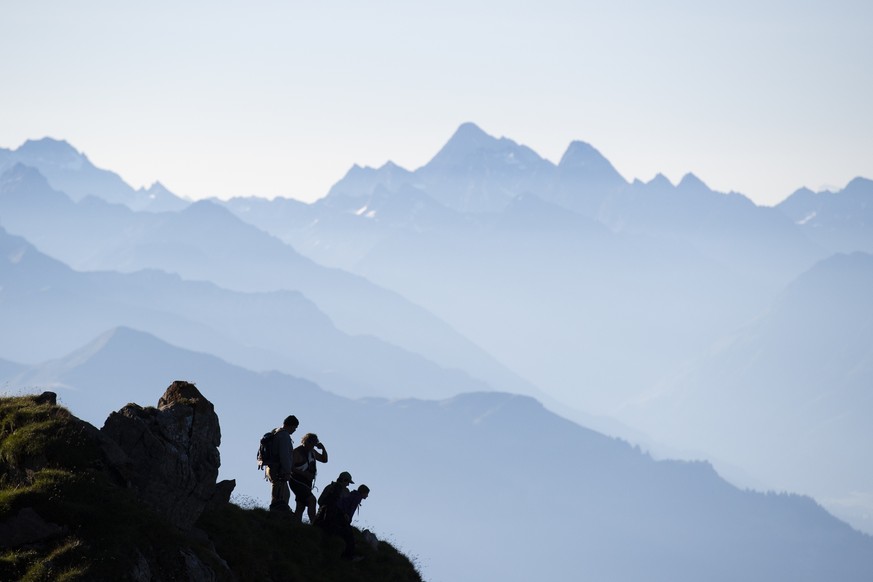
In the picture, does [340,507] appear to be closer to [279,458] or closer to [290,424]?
[279,458]

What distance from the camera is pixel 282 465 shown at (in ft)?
94.0

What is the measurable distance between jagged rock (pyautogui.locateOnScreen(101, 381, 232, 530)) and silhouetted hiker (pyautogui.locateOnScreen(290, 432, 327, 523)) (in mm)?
4356

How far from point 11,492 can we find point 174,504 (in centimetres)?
356

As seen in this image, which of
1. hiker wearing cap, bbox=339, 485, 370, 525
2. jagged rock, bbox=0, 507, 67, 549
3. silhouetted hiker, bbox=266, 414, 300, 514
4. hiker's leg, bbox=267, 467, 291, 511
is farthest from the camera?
hiker's leg, bbox=267, 467, 291, 511

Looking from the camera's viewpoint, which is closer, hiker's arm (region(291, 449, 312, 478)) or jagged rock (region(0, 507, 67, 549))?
jagged rock (region(0, 507, 67, 549))

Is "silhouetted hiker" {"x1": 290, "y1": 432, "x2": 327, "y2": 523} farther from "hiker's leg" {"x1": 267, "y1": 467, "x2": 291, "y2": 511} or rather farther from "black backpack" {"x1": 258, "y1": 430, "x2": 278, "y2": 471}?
"black backpack" {"x1": 258, "y1": 430, "x2": 278, "y2": 471}

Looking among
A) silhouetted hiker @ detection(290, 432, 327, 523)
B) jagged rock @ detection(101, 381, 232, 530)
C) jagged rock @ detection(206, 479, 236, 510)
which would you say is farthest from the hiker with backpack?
jagged rock @ detection(101, 381, 232, 530)

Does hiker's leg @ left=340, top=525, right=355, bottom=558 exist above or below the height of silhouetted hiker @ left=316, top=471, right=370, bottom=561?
below

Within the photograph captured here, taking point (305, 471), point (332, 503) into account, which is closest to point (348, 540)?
point (332, 503)

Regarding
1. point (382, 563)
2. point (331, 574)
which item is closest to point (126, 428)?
point (331, 574)

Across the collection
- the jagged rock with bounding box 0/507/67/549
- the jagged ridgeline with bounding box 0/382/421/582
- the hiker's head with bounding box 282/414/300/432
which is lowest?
the jagged rock with bounding box 0/507/67/549

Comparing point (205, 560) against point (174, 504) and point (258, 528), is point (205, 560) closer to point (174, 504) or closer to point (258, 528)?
point (174, 504)

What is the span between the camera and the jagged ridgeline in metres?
20.9

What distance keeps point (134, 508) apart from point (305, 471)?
7901mm
